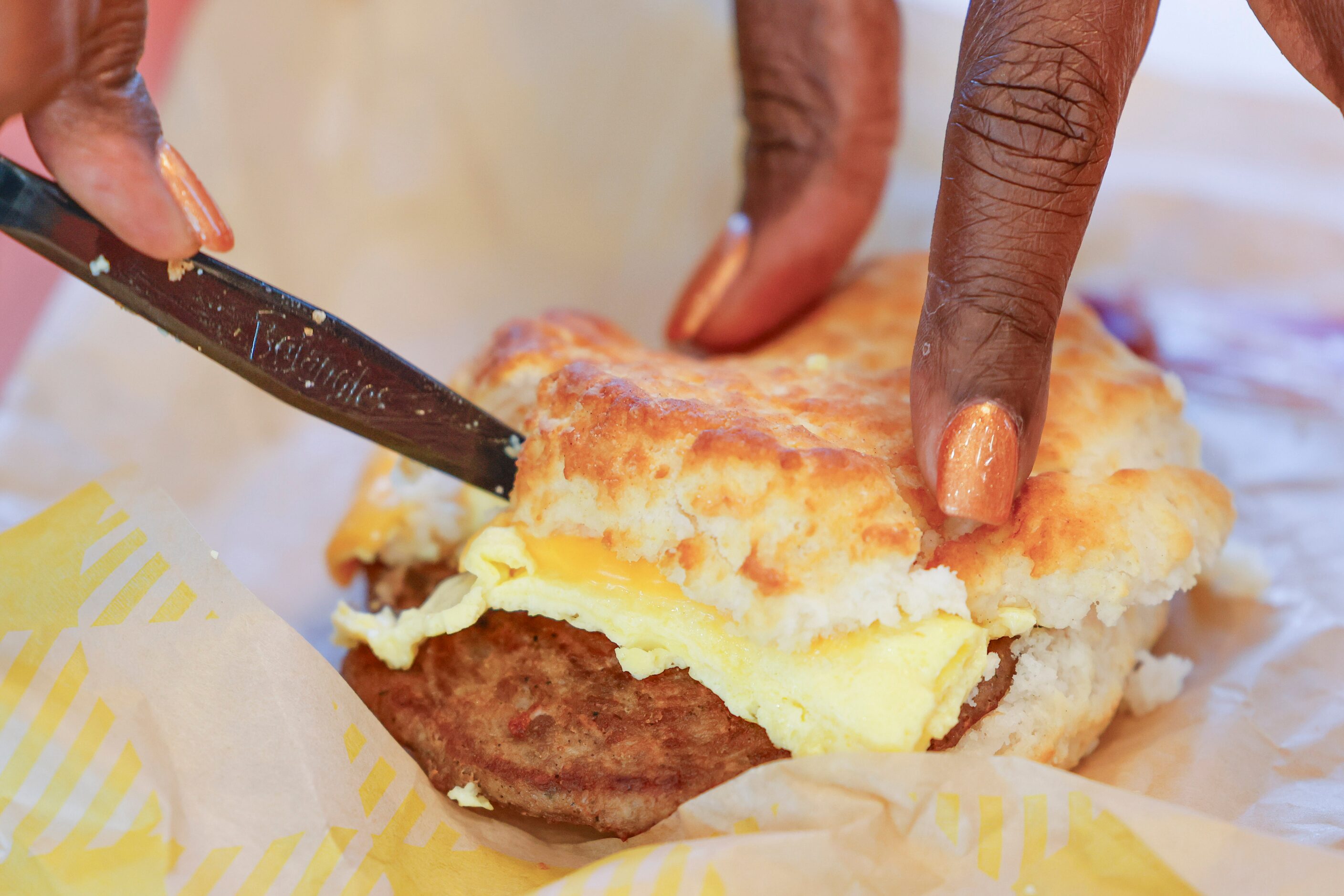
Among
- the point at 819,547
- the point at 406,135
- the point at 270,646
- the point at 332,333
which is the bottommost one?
the point at 270,646

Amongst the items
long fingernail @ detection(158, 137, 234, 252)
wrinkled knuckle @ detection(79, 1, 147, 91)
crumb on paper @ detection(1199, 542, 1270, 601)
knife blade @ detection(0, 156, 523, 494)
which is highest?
wrinkled knuckle @ detection(79, 1, 147, 91)

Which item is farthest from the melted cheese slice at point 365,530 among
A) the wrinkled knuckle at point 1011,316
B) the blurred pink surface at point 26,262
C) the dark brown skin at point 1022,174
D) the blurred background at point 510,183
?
the blurred pink surface at point 26,262

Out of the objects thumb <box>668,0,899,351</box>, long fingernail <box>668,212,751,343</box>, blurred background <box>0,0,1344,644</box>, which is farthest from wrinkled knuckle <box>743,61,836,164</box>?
blurred background <box>0,0,1344,644</box>

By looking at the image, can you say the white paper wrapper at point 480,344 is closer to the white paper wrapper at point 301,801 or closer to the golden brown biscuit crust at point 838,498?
the white paper wrapper at point 301,801

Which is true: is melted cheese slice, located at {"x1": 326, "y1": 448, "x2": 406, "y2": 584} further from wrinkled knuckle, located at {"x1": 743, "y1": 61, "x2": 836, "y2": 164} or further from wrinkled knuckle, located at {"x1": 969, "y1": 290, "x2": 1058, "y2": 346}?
wrinkled knuckle, located at {"x1": 743, "y1": 61, "x2": 836, "y2": 164}

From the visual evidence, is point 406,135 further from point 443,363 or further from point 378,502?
point 378,502

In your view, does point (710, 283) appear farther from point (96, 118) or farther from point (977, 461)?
point (96, 118)

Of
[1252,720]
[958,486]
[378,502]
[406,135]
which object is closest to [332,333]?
[378,502]

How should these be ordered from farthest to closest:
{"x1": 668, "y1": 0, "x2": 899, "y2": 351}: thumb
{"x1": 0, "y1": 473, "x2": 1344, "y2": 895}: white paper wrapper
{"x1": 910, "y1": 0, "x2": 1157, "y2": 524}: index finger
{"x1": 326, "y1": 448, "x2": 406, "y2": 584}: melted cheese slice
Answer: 1. {"x1": 668, "y1": 0, "x2": 899, "y2": 351}: thumb
2. {"x1": 326, "y1": 448, "x2": 406, "y2": 584}: melted cheese slice
3. {"x1": 910, "y1": 0, "x2": 1157, "y2": 524}: index finger
4. {"x1": 0, "y1": 473, "x2": 1344, "y2": 895}: white paper wrapper
